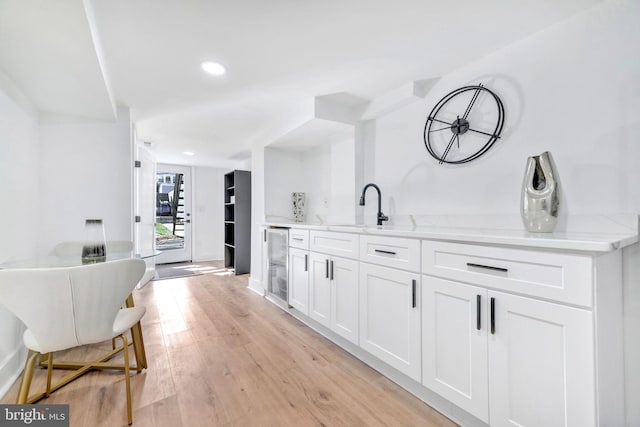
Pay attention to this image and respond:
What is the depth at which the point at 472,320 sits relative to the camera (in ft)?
4.10

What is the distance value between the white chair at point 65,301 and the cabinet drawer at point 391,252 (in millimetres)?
1336

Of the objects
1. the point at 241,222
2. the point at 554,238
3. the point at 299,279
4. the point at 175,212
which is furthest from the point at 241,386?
the point at 175,212

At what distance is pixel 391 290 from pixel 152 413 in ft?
4.71

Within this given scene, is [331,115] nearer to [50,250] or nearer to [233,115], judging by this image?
[233,115]

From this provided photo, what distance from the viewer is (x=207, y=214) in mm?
6172

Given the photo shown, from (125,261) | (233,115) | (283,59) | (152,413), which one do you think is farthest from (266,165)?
(152,413)

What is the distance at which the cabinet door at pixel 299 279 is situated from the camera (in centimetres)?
250

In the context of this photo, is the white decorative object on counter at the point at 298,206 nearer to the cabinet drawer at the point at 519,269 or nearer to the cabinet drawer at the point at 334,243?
the cabinet drawer at the point at 334,243

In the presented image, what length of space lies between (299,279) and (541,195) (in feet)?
6.39

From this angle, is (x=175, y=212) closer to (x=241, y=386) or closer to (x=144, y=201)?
(x=144, y=201)

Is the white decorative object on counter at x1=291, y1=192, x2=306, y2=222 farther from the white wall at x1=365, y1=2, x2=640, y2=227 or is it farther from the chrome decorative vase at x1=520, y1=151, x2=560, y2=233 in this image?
the chrome decorative vase at x1=520, y1=151, x2=560, y2=233

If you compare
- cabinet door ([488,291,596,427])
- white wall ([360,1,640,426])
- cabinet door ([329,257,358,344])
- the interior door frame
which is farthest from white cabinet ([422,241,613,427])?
the interior door frame

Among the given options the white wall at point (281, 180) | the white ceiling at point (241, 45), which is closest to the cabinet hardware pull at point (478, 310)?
the white ceiling at point (241, 45)

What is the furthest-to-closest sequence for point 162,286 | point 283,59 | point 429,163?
point 162,286 < point 429,163 < point 283,59
